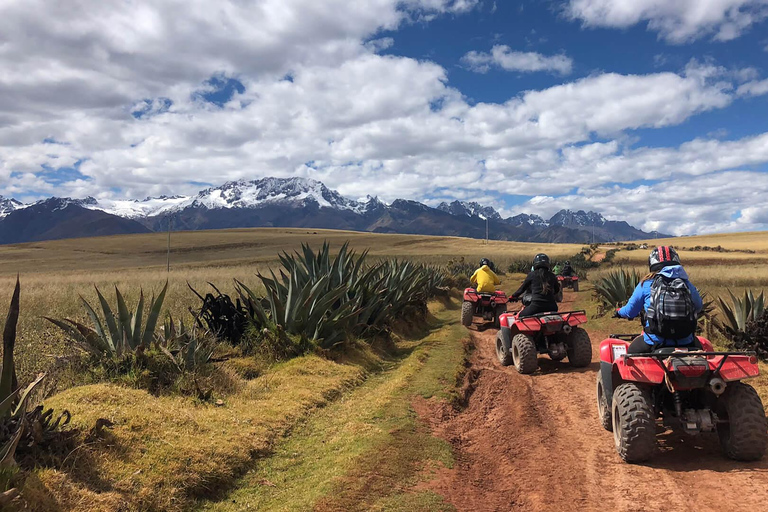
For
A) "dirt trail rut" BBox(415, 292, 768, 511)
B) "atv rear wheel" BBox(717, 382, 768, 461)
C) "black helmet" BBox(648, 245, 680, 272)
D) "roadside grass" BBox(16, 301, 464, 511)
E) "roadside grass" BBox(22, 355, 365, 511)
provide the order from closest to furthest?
"roadside grass" BBox(22, 355, 365, 511) → "roadside grass" BBox(16, 301, 464, 511) → "dirt trail rut" BBox(415, 292, 768, 511) → "atv rear wheel" BBox(717, 382, 768, 461) → "black helmet" BBox(648, 245, 680, 272)

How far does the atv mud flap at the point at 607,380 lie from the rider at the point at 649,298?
267 millimetres

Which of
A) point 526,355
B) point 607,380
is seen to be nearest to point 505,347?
point 526,355

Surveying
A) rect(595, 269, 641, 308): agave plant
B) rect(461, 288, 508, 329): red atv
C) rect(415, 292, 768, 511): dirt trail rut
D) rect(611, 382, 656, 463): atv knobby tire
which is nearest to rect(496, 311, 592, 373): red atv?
rect(415, 292, 768, 511): dirt trail rut

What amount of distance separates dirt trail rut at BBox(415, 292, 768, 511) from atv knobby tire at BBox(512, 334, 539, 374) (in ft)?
3.93

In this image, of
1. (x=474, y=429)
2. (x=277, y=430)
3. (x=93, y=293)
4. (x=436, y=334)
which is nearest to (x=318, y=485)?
(x=277, y=430)

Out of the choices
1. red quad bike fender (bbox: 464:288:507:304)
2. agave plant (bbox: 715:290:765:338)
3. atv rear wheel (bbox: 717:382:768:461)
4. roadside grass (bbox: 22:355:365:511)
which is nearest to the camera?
roadside grass (bbox: 22:355:365:511)

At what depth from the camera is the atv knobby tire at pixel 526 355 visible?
778cm

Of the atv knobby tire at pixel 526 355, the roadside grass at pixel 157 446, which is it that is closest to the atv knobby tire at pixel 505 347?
the atv knobby tire at pixel 526 355

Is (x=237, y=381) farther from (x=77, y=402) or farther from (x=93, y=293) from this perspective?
(x=93, y=293)

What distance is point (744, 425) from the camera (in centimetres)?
404

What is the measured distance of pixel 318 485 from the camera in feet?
12.9

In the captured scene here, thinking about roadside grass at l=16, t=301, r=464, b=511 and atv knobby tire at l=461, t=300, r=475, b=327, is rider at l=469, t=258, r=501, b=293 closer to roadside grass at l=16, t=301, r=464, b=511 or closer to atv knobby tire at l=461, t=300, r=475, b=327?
atv knobby tire at l=461, t=300, r=475, b=327

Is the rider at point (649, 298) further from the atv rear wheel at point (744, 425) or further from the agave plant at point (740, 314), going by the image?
the agave plant at point (740, 314)

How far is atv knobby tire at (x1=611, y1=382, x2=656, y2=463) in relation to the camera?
4.19 m
